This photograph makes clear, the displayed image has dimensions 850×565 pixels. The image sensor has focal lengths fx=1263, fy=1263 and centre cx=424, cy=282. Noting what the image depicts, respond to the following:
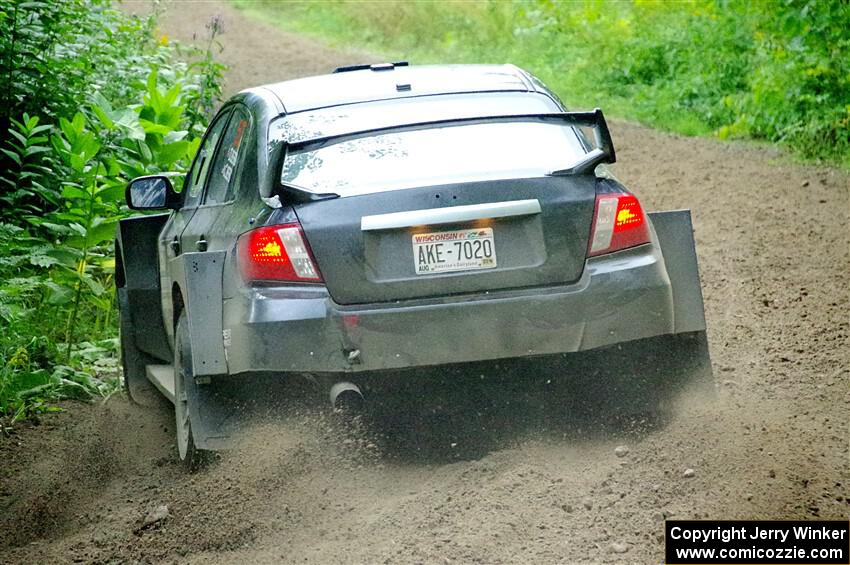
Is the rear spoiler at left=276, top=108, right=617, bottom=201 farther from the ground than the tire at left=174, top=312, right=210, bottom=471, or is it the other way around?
the rear spoiler at left=276, top=108, right=617, bottom=201

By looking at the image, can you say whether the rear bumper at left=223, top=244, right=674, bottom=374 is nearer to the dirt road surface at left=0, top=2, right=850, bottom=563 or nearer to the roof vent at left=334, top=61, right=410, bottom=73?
the dirt road surface at left=0, top=2, right=850, bottom=563

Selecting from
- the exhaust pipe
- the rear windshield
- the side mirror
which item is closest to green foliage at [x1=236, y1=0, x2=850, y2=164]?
the side mirror

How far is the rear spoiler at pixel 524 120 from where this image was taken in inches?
195

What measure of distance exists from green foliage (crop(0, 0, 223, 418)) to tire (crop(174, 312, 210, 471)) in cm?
182

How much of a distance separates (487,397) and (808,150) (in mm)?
10195

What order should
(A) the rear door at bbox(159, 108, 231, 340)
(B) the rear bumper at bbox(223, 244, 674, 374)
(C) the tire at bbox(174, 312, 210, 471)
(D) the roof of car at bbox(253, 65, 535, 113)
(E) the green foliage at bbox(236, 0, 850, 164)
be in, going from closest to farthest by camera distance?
(B) the rear bumper at bbox(223, 244, 674, 374)
(C) the tire at bbox(174, 312, 210, 471)
(D) the roof of car at bbox(253, 65, 535, 113)
(A) the rear door at bbox(159, 108, 231, 340)
(E) the green foliage at bbox(236, 0, 850, 164)

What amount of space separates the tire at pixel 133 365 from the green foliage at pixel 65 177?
46 centimetres

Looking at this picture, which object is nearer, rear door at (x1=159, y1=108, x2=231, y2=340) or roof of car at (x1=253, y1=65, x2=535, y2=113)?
roof of car at (x1=253, y1=65, x2=535, y2=113)

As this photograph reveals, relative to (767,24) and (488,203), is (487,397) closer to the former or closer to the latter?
(488,203)

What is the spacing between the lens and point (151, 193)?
21.9 feet

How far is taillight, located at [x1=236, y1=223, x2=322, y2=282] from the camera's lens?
4844mm

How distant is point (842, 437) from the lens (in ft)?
16.9

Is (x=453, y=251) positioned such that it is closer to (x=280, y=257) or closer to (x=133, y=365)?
(x=280, y=257)

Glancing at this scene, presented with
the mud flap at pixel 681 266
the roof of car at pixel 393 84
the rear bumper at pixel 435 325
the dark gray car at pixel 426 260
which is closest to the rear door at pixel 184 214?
the roof of car at pixel 393 84
